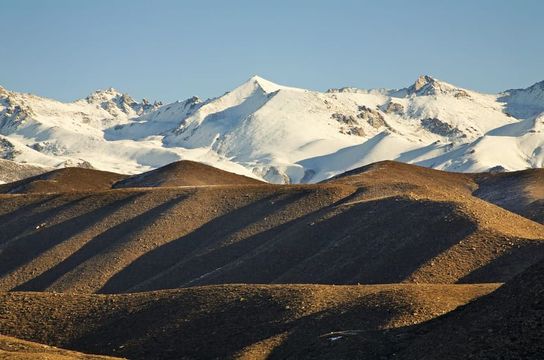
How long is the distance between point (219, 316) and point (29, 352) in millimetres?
9996

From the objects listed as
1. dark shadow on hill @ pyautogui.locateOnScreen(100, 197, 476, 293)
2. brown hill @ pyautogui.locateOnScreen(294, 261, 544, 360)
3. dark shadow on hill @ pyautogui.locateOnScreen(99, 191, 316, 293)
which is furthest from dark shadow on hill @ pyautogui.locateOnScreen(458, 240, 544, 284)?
dark shadow on hill @ pyautogui.locateOnScreen(99, 191, 316, 293)

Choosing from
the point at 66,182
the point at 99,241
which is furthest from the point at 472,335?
the point at 66,182

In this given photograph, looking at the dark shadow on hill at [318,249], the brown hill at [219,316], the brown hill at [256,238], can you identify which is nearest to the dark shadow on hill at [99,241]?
the brown hill at [256,238]

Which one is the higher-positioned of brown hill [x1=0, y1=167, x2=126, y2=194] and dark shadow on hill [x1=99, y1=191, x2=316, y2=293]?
brown hill [x1=0, y1=167, x2=126, y2=194]

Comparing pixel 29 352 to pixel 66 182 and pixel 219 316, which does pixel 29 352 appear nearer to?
pixel 219 316

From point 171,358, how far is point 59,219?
55.6 metres

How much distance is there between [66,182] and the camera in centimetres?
14050

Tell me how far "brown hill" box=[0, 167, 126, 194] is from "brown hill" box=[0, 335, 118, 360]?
87808 mm

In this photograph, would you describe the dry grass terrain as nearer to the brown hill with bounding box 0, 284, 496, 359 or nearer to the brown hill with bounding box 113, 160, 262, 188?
the brown hill with bounding box 0, 284, 496, 359

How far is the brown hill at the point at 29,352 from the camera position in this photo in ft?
128

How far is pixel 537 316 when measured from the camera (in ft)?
109

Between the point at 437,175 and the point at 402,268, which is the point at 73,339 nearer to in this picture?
the point at 402,268

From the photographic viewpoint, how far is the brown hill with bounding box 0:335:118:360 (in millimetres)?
39125

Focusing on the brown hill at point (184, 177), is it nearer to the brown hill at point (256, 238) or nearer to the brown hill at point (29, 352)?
the brown hill at point (256, 238)
